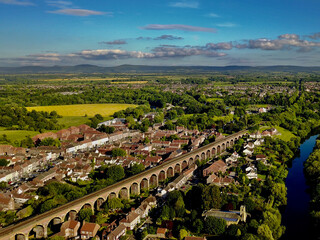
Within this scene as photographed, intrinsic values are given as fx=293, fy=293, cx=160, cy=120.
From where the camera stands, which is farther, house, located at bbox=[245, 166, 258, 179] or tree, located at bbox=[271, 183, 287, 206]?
house, located at bbox=[245, 166, 258, 179]

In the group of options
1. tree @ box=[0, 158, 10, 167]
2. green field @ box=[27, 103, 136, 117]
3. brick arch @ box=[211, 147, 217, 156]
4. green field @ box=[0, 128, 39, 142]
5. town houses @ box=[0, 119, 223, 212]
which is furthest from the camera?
green field @ box=[27, 103, 136, 117]

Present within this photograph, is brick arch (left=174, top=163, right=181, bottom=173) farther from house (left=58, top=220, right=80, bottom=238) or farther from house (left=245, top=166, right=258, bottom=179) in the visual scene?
house (left=58, top=220, right=80, bottom=238)

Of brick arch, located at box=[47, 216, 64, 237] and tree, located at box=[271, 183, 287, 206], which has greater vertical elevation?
tree, located at box=[271, 183, 287, 206]

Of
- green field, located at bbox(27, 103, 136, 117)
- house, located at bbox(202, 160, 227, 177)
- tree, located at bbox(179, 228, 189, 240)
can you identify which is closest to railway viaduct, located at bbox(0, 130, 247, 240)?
house, located at bbox(202, 160, 227, 177)

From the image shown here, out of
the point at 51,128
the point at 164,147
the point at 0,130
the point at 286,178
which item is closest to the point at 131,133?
the point at 164,147

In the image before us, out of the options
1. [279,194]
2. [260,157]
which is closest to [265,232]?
[279,194]

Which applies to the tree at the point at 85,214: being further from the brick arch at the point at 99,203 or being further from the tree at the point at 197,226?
the tree at the point at 197,226

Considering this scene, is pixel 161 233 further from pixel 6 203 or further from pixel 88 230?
pixel 6 203
